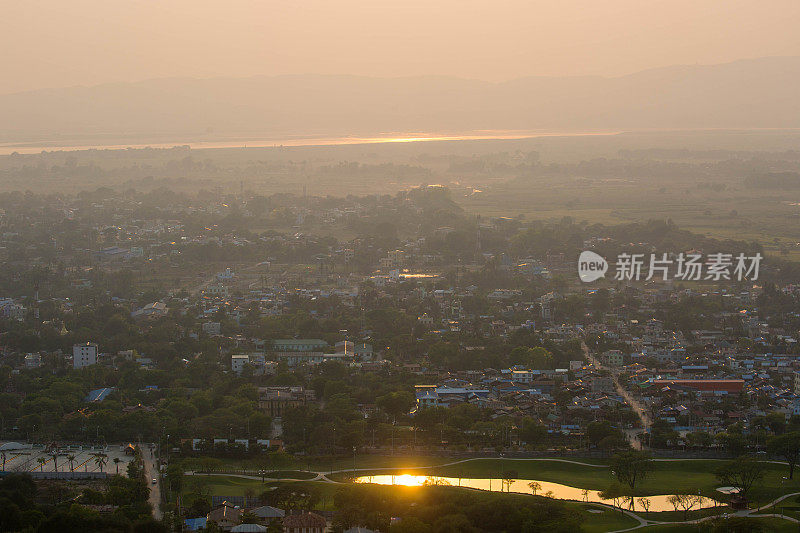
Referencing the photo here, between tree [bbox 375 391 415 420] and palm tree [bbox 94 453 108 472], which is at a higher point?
tree [bbox 375 391 415 420]

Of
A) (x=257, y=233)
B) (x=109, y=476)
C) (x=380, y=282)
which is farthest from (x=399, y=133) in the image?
(x=109, y=476)

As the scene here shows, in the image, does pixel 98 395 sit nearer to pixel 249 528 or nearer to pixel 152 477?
pixel 152 477

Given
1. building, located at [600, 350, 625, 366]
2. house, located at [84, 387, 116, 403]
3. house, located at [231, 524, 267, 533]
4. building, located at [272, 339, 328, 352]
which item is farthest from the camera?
building, located at [272, 339, 328, 352]

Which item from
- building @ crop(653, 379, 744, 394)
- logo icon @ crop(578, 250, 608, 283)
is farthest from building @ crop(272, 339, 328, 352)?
logo icon @ crop(578, 250, 608, 283)

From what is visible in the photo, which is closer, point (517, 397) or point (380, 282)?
point (517, 397)

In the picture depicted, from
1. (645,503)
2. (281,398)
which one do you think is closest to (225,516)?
(281,398)

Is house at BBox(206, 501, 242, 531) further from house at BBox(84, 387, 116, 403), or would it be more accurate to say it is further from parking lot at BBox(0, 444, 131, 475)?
house at BBox(84, 387, 116, 403)

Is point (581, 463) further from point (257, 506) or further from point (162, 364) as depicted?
point (162, 364)
